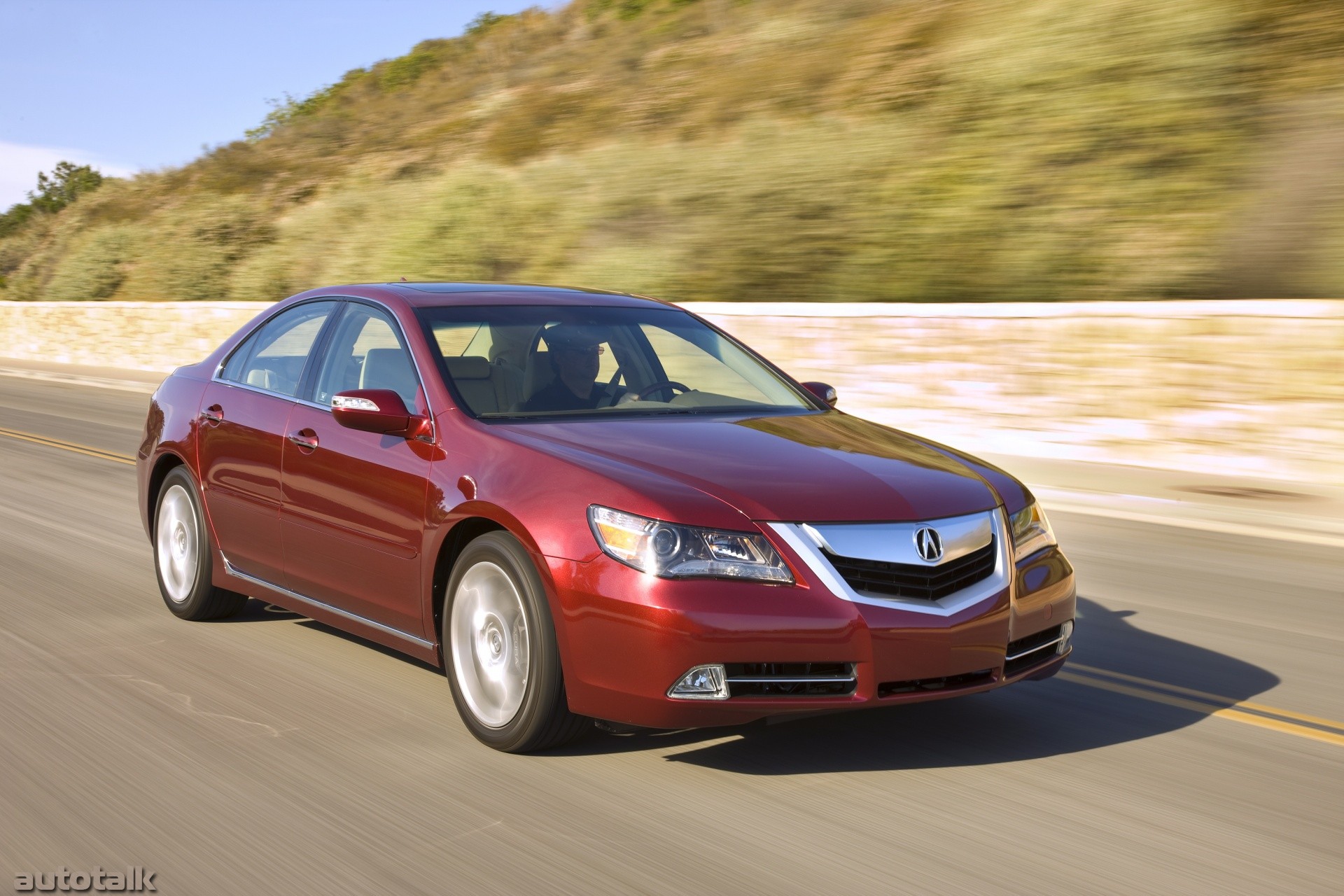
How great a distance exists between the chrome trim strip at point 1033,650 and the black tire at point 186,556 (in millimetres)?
3636

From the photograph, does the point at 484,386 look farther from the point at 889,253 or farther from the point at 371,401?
the point at 889,253

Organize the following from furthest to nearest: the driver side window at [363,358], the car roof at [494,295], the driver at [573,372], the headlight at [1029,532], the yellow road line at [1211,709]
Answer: the car roof at [494,295] < the driver side window at [363,358] < the driver at [573,372] < the yellow road line at [1211,709] < the headlight at [1029,532]

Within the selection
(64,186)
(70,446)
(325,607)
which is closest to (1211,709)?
(325,607)

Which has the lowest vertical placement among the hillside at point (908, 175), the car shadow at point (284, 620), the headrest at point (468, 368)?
the car shadow at point (284, 620)

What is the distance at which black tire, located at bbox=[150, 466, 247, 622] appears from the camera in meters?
6.77

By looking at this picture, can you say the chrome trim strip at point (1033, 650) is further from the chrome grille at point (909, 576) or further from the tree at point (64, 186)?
the tree at point (64, 186)

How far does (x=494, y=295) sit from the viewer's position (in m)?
6.16

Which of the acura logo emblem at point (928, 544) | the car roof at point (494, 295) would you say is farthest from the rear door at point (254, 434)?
the acura logo emblem at point (928, 544)

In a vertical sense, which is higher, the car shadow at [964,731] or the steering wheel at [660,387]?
the steering wheel at [660,387]

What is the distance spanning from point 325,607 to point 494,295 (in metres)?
1.44

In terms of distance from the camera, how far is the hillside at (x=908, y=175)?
14992mm

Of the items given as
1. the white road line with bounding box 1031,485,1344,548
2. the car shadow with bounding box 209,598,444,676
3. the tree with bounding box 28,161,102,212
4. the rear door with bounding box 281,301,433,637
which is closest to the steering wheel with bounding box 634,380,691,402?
the rear door with bounding box 281,301,433,637

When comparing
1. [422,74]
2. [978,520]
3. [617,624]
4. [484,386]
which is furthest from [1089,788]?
[422,74]

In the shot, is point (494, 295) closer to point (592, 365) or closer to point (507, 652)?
point (592, 365)
